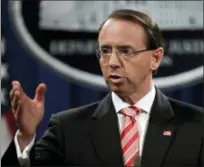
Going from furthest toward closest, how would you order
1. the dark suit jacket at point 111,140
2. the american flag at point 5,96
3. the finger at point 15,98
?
the american flag at point 5,96
the dark suit jacket at point 111,140
the finger at point 15,98

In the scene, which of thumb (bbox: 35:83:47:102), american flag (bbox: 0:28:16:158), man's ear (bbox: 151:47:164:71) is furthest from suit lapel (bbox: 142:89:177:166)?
american flag (bbox: 0:28:16:158)

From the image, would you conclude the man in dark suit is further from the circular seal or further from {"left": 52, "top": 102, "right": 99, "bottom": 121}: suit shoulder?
the circular seal

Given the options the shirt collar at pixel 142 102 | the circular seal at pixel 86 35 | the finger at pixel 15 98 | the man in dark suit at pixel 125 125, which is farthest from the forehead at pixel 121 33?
the circular seal at pixel 86 35

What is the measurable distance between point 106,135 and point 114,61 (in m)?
0.22

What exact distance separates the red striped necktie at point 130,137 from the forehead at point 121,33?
196 millimetres

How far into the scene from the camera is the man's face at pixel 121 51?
3.73 ft

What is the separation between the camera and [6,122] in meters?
1.54

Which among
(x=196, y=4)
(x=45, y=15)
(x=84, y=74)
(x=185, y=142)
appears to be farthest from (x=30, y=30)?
(x=185, y=142)

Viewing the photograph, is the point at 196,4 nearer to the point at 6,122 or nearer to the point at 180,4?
the point at 180,4

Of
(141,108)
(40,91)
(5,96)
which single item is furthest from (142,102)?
(5,96)

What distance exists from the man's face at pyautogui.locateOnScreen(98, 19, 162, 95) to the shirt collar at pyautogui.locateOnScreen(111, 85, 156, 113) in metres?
0.05

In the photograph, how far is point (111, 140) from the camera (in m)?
1.19

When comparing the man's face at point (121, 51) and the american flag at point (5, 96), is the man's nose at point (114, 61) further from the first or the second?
the american flag at point (5, 96)

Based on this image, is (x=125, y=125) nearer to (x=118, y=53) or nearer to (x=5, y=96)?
(x=118, y=53)
